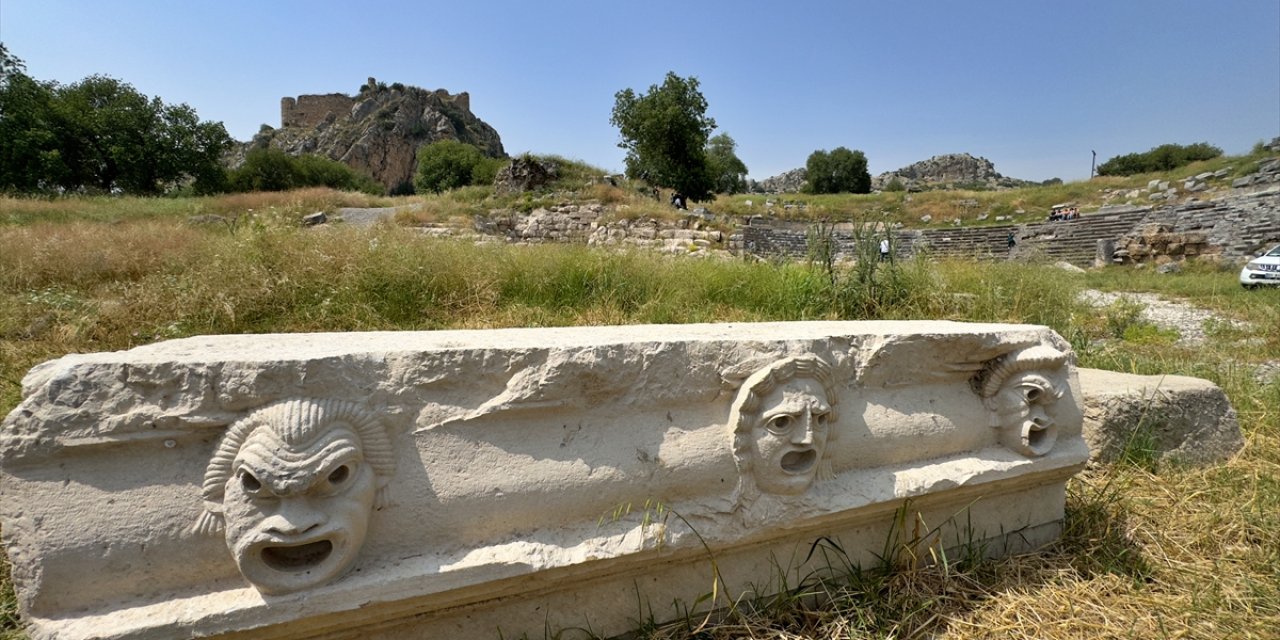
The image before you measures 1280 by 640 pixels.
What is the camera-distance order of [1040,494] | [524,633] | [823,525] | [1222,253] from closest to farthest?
[524,633]
[823,525]
[1040,494]
[1222,253]

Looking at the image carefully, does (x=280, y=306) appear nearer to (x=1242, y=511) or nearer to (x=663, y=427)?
(x=663, y=427)

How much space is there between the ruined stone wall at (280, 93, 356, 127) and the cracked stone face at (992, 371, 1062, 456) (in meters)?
48.3

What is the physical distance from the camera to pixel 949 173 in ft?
146

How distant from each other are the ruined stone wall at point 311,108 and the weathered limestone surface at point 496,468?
47.8 metres

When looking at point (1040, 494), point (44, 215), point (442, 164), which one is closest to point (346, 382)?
point (1040, 494)

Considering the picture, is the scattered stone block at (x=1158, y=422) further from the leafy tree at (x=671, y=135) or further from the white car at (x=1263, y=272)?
the leafy tree at (x=671, y=135)

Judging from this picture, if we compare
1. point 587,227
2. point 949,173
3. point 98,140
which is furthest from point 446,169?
point 949,173

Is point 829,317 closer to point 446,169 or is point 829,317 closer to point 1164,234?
point 1164,234

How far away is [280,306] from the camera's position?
294 cm

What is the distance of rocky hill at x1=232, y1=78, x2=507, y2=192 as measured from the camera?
36844mm

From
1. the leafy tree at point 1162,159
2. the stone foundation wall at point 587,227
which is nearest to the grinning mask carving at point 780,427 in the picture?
the stone foundation wall at point 587,227

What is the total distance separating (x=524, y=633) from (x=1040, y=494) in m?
1.80

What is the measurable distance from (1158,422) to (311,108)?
50963mm

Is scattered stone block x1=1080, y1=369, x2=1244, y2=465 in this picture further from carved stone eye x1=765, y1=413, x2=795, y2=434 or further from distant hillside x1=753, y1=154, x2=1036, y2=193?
distant hillside x1=753, y1=154, x2=1036, y2=193
